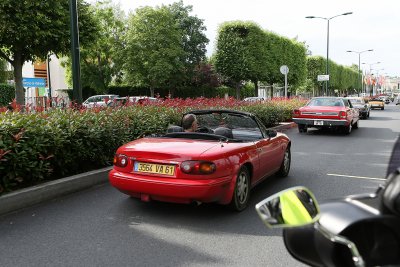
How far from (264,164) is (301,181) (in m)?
1.46

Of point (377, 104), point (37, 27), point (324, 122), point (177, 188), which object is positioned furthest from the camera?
point (377, 104)

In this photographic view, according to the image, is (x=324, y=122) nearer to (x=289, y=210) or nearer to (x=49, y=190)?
(x=49, y=190)

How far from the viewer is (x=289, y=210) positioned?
1667 mm

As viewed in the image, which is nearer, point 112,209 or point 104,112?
point 112,209

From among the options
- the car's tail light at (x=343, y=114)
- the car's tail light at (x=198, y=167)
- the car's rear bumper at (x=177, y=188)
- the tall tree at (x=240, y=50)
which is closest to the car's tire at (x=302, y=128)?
the car's tail light at (x=343, y=114)

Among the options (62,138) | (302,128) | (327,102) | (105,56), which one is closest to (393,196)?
(62,138)

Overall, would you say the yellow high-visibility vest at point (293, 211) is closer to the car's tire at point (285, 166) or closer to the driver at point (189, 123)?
the driver at point (189, 123)

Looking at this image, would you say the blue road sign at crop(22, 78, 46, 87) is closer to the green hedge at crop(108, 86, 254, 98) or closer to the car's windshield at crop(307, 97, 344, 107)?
the car's windshield at crop(307, 97, 344, 107)

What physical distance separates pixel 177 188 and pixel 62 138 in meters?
2.45

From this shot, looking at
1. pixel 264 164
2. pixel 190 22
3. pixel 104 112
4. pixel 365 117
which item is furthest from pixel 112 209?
pixel 190 22

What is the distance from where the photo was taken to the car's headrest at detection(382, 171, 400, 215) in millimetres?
1532

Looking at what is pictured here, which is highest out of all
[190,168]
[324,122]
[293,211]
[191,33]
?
[191,33]

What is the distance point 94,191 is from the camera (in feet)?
21.4

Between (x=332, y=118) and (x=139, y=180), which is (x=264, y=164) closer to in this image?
(x=139, y=180)
